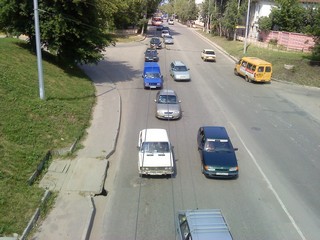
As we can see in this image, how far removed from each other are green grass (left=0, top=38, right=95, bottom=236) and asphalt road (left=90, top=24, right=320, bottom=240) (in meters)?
2.58

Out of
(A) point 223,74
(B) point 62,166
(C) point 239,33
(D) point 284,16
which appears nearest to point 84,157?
(B) point 62,166

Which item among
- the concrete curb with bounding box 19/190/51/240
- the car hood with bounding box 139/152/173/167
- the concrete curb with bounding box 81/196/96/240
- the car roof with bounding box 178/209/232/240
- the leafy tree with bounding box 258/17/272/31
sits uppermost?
the leafy tree with bounding box 258/17/272/31

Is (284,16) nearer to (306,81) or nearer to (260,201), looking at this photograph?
(306,81)

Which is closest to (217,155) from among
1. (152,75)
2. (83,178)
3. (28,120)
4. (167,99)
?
(83,178)

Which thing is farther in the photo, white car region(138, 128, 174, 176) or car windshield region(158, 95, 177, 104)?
car windshield region(158, 95, 177, 104)

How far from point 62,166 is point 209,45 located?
5061 cm

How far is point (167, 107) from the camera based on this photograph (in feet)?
78.0

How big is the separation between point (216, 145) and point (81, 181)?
628cm

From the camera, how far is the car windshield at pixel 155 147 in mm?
16922

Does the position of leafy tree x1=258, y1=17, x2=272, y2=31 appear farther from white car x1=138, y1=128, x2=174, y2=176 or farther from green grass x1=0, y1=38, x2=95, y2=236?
white car x1=138, y1=128, x2=174, y2=176

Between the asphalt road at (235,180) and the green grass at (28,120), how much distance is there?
102 inches

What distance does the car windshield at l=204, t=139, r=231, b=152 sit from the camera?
17344mm

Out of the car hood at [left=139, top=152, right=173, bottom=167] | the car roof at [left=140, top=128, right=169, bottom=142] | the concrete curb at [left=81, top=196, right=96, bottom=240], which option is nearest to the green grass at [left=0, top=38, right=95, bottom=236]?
the concrete curb at [left=81, top=196, right=96, bottom=240]

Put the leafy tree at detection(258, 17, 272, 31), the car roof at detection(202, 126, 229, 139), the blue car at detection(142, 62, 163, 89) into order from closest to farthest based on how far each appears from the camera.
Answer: the car roof at detection(202, 126, 229, 139), the blue car at detection(142, 62, 163, 89), the leafy tree at detection(258, 17, 272, 31)
